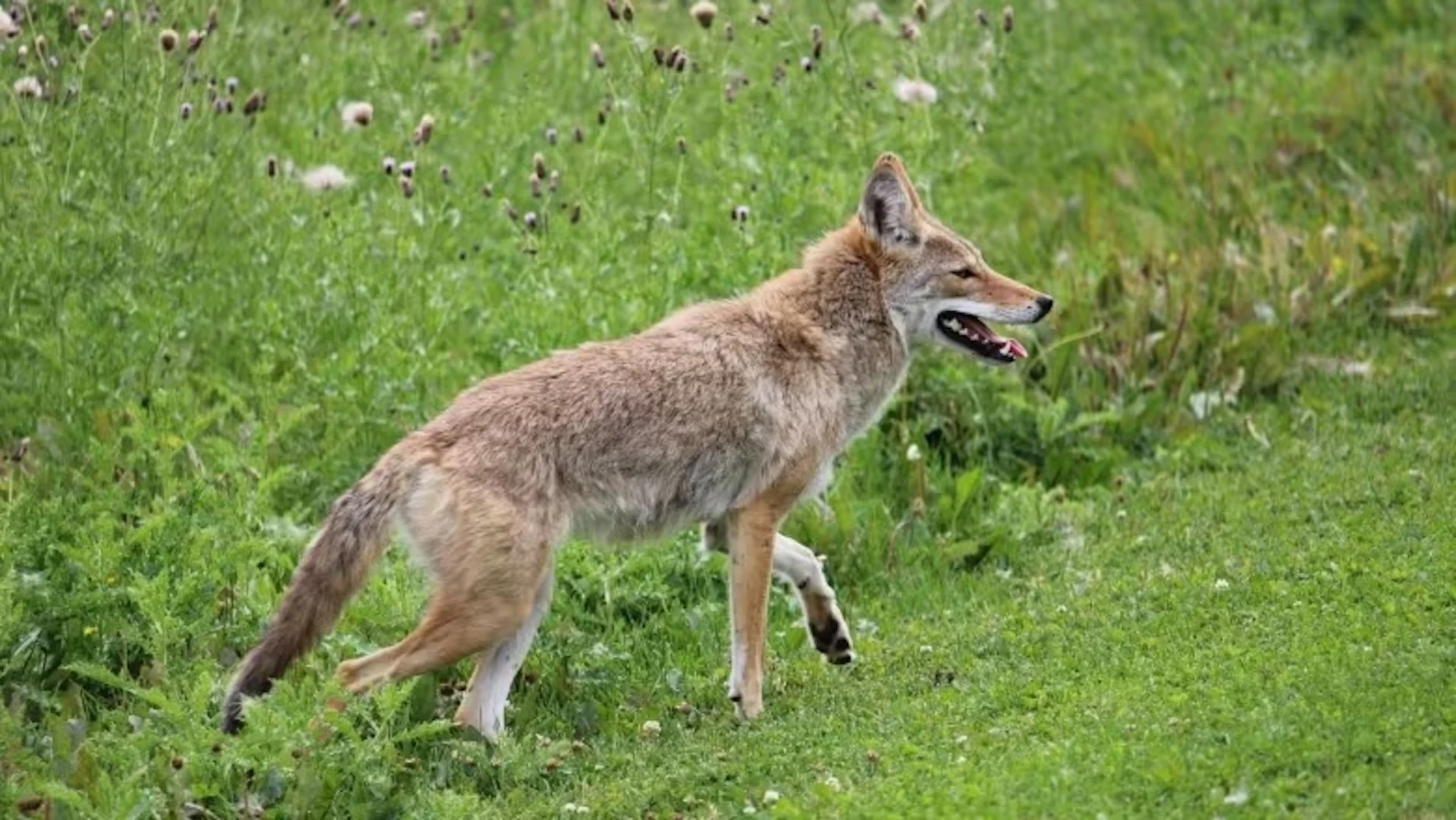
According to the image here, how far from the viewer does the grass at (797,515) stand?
665cm

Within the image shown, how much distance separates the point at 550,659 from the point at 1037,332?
12.2 feet

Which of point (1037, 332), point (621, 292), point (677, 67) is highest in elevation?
point (677, 67)

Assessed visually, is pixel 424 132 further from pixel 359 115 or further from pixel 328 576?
pixel 328 576

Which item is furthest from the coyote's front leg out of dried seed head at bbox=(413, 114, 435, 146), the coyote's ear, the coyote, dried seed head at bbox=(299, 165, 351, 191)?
dried seed head at bbox=(299, 165, 351, 191)

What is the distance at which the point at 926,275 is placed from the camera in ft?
26.9

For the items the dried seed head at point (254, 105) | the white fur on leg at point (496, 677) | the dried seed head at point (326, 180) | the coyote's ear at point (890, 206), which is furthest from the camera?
the dried seed head at point (326, 180)

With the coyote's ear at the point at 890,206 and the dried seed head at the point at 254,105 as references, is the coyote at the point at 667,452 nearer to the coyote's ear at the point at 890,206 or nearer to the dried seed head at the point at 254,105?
the coyote's ear at the point at 890,206

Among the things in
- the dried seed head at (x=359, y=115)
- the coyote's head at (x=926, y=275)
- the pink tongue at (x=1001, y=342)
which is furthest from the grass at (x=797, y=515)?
the coyote's head at (x=926, y=275)

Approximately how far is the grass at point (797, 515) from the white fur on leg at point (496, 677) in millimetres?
152

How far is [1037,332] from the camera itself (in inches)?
422

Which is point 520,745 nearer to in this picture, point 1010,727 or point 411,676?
point 411,676

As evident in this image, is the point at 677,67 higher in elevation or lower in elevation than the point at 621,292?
higher

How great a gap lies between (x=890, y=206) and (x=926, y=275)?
0.29 meters

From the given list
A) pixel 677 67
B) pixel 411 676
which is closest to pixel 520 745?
pixel 411 676
